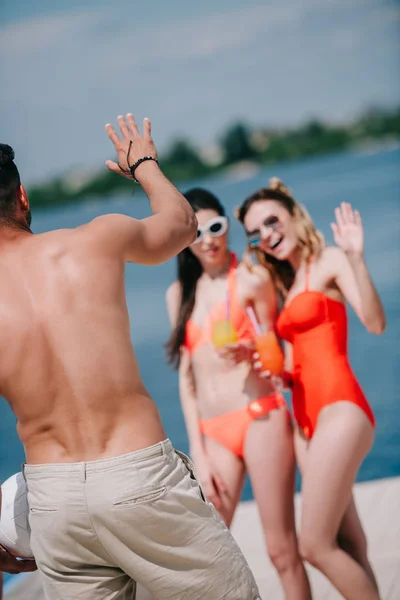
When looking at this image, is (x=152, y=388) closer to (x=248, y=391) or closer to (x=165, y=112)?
(x=248, y=391)

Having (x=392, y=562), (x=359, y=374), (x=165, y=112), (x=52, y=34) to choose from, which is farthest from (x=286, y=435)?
(x=165, y=112)

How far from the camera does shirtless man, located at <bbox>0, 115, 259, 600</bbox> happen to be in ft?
6.74

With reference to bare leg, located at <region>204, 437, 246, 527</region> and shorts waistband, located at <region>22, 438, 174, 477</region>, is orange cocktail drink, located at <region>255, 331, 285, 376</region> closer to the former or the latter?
bare leg, located at <region>204, 437, 246, 527</region>

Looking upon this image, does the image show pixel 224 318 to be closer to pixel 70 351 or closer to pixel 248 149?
pixel 70 351

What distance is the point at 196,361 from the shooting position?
363cm

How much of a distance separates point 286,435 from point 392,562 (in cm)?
106

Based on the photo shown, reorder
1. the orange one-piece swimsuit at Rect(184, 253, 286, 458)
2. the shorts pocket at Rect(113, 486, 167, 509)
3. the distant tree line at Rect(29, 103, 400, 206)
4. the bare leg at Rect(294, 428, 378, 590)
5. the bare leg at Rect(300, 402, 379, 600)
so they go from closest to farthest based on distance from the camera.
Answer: the shorts pocket at Rect(113, 486, 167, 509) → the bare leg at Rect(300, 402, 379, 600) → the bare leg at Rect(294, 428, 378, 590) → the orange one-piece swimsuit at Rect(184, 253, 286, 458) → the distant tree line at Rect(29, 103, 400, 206)

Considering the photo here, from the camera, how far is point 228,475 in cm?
349

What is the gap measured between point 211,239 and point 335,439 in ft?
3.22

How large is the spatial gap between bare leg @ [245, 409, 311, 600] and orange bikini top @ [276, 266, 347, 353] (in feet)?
1.37

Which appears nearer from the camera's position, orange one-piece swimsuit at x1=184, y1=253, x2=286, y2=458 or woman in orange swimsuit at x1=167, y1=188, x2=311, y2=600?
woman in orange swimsuit at x1=167, y1=188, x2=311, y2=600

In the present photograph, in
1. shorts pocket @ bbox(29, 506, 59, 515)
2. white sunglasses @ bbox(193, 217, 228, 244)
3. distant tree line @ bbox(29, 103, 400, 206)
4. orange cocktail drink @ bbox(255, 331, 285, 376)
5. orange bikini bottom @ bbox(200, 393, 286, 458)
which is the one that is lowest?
orange bikini bottom @ bbox(200, 393, 286, 458)

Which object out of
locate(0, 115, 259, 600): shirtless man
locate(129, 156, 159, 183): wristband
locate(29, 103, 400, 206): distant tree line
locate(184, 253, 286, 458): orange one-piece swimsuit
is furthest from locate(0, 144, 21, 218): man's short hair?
locate(29, 103, 400, 206): distant tree line

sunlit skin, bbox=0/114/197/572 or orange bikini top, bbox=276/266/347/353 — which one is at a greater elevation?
sunlit skin, bbox=0/114/197/572
